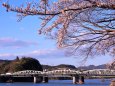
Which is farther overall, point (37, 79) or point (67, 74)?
point (37, 79)

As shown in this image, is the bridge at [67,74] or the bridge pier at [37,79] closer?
the bridge at [67,74]

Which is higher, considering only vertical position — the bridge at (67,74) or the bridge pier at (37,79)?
the bridge at (67,74)

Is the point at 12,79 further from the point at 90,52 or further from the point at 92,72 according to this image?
the point at 90,52

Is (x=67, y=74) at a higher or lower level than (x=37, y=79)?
higher

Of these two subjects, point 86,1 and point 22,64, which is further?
point 22,64

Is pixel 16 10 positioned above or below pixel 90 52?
above

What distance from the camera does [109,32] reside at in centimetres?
1856

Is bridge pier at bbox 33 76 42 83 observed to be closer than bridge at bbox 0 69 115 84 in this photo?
No

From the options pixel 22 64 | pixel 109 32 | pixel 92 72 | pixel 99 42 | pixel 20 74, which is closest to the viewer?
pixel 109 32

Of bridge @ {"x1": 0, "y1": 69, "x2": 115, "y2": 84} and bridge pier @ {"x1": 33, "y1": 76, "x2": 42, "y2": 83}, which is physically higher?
bridge @ {"x1": 0, "y1": 69, "x2": 115, "y2": 84}

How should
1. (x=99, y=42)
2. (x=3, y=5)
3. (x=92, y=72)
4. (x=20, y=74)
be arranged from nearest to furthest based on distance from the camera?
(x=3, y=5) → (x=99, y=42) → (x=92, y=72) → (x=20, y=74)

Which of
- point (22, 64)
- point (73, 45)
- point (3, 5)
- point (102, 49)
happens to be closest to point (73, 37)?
point (73, 45)

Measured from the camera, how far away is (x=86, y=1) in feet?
55.2

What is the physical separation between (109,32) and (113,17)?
0.93 meters
